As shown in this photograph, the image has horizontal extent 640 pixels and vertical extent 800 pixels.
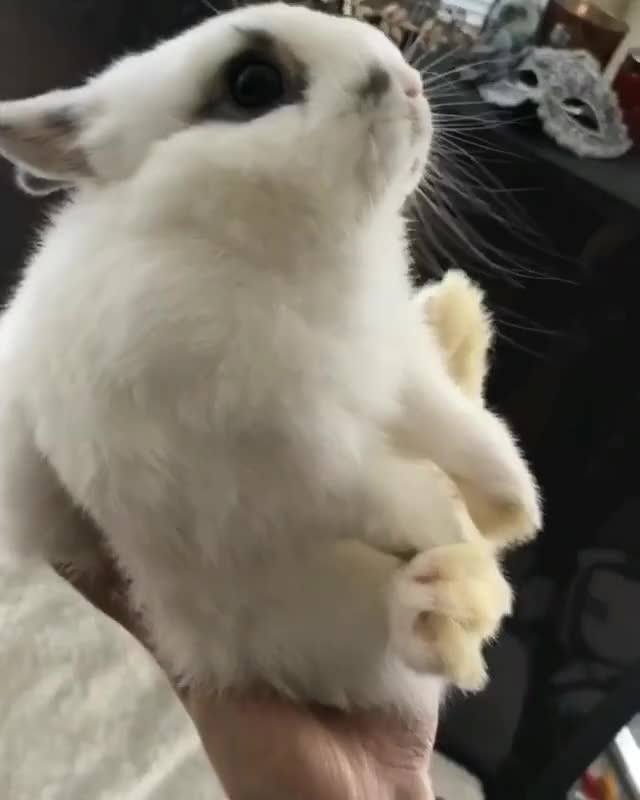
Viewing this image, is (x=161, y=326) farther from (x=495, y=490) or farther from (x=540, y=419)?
(x=540, y=419)

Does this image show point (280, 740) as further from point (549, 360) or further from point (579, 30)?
point (579, 30)

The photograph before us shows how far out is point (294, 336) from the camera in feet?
1.46

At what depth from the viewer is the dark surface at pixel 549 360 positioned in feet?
3.28

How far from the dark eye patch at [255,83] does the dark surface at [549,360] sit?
369 millimetres

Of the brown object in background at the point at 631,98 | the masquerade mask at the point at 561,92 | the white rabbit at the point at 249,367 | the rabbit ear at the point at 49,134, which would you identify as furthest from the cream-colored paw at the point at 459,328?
the brown object in background at the point at 631,98

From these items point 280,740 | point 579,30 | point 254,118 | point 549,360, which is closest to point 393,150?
point 254,118

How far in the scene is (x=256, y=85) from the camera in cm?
46

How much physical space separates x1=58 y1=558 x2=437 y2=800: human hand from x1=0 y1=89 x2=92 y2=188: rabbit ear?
212mm

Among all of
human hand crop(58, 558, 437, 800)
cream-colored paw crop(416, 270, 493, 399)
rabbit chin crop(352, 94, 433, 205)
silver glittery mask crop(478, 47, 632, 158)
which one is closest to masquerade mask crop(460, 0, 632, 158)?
silver glittery mask crop(478, 47, 632, 158)

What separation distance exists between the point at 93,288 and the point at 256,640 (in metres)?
0.18

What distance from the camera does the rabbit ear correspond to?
1.60 feet

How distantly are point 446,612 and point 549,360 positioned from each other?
673 millimetres

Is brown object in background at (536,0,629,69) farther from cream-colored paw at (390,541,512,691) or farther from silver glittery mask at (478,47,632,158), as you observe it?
cream-colored paw at (390,541,512,691)

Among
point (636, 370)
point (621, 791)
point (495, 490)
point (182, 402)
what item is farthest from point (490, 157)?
point (621, 791)
